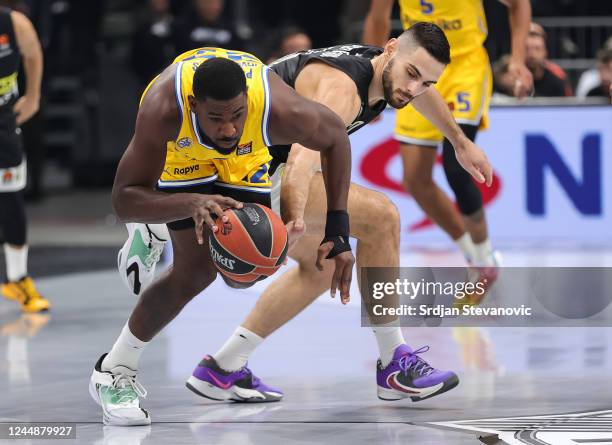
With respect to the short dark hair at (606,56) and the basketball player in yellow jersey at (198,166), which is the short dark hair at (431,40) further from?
the short dark hair at (606,56)

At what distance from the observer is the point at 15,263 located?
7.86 metres

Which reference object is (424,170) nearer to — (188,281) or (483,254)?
(483,254)

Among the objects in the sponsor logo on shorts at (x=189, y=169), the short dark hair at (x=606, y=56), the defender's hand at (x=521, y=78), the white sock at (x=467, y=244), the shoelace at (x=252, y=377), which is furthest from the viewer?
the short dark hair at (x=606, y=56)

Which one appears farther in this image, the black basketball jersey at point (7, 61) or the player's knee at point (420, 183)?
the black basketball jersey at point (7, 61)

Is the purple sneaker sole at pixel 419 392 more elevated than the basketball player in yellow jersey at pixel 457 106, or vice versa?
the basketball player in yellow jersey at pixel 457 106

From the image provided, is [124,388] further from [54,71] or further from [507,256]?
[54,71]

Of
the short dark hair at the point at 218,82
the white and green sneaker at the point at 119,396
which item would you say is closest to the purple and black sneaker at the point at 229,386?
the white and green sneaker at the point at 119,396

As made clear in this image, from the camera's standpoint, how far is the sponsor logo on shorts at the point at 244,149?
4542mm

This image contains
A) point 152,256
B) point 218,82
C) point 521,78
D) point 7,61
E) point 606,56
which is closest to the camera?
point 218,82

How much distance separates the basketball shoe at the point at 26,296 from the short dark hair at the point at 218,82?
3755 millimetres

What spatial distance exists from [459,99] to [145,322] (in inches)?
122

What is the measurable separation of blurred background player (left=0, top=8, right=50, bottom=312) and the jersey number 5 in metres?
2.37

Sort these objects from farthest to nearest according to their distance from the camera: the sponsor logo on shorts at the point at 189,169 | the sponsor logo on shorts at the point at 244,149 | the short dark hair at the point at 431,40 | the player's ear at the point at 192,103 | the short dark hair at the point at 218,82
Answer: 1. the short dark hair at the point at 431,40
2. the sponsor logo on shorts at the point at 189,169
3. the sponsor logo on shorts at the point at 244,149
4. the player's ear at the point at 192,103
5. the short dark hair at the point at 218,82

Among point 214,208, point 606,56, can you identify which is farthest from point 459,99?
point 606,56
